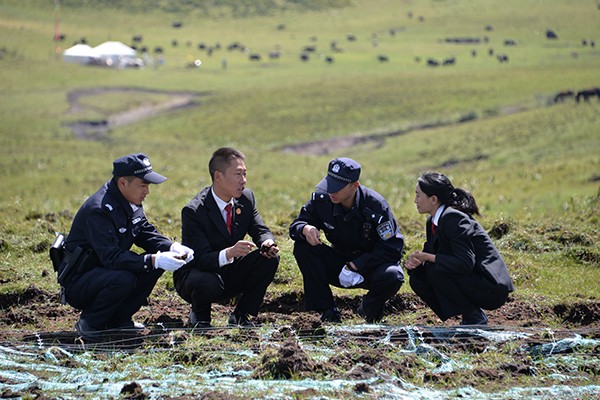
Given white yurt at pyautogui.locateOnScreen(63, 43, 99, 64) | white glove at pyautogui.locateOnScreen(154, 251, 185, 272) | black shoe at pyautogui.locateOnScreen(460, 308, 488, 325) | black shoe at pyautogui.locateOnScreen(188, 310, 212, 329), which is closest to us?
white glove at pyautogui.locateOnScreen(154, 251, 185, 272)

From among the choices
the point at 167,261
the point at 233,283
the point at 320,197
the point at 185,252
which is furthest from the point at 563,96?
the point at 167,261

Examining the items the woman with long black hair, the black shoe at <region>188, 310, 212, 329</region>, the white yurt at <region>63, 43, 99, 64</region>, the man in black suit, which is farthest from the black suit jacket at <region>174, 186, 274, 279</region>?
the white yurt at <region>63, 43, 99, 64</region>

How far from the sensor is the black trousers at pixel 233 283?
807 centimetres

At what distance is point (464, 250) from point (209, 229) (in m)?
2.39

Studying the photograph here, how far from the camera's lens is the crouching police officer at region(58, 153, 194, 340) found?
7.75m

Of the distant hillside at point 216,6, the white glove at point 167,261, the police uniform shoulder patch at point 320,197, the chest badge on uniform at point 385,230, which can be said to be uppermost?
the distant hillside at point 216,6

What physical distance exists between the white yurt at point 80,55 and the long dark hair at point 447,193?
227 ft

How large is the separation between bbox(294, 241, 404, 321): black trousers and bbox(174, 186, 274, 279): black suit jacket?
0.45 m

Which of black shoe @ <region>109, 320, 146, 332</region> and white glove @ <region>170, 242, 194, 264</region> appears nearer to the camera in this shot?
white glove @ <region>170, 242, 194, 264</region>

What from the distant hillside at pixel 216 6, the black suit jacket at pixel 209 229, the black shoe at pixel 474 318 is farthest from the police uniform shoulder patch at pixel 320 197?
the distant hillside at pixel 216 6

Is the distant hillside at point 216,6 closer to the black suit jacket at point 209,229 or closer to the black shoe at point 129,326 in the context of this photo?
the black suit jacket at point 209,229

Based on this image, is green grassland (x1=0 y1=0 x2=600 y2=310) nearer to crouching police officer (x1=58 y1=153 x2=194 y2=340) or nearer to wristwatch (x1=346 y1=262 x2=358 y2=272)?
wristwatch (x1=346 y1=262 x2=358 y2=272)

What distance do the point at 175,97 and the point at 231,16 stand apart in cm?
5214

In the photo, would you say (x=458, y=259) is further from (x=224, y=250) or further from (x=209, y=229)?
(x=209, y=229)
